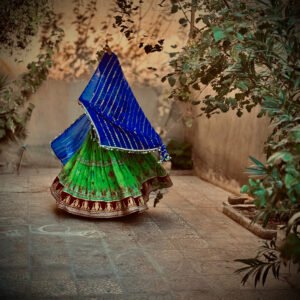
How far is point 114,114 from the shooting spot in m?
5.92

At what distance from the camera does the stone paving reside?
3.94 m

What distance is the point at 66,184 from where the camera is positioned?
5941 millimetres

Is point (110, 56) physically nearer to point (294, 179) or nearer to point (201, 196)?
point (201, 196)

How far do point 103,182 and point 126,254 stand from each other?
1.33 meters

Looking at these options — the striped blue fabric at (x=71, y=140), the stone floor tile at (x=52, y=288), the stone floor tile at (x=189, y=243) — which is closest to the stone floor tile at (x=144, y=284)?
the stone floor tile at (x=52, y=288)

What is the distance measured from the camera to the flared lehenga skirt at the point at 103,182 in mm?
5855

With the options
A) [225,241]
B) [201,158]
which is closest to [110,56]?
[225,241]

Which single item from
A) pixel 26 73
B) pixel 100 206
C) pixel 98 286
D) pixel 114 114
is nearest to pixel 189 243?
pixel 100 206

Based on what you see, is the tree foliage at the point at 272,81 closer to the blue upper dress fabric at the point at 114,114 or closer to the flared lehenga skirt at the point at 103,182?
the blue upper dress fabric at the point at 114,114

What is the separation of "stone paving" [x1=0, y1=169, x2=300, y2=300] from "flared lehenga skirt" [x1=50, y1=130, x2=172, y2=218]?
0.49 ft

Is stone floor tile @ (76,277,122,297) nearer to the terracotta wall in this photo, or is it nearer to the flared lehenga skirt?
the flared lehenga skirt

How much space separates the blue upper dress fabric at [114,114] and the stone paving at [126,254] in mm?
820

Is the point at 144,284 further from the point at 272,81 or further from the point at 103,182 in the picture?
the point at 103,182

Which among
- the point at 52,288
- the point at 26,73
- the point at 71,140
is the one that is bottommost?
the point at 52,288
